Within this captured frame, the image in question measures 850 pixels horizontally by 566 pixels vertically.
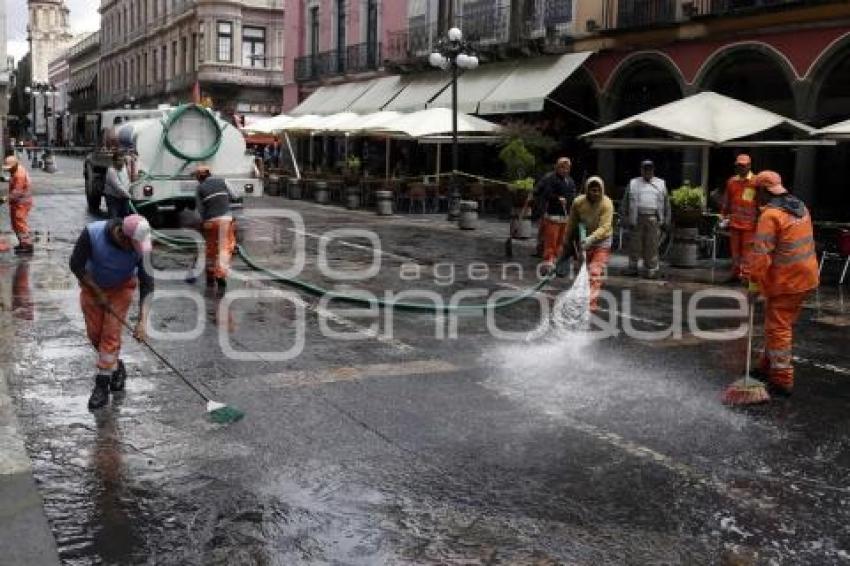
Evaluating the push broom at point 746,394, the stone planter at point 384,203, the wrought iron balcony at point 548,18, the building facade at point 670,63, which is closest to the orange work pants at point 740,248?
the building facade at point 670,63

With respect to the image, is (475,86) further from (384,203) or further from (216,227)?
(216,227)

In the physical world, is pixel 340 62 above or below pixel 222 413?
above

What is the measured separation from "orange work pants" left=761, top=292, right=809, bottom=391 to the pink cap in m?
4.81

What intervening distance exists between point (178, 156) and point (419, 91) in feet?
44.2

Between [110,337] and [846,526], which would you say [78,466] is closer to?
[110,337]

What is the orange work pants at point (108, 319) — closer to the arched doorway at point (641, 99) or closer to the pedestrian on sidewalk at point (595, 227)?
the pedestrian on sidewalk at point (595, 227)

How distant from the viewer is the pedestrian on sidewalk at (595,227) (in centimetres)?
1098

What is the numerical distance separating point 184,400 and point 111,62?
273ft

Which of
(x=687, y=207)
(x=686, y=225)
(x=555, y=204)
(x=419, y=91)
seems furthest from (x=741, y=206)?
(x=419, y=91)

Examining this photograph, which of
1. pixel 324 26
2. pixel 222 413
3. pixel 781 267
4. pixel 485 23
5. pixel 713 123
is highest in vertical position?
pixel 324 26

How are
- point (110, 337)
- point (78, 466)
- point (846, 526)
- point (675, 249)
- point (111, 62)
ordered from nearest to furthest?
point (846, 526) → point (78, 466) → point (110, 337) → point (675, 249) → point (111, 62)

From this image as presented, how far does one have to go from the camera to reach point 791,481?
18.2ft

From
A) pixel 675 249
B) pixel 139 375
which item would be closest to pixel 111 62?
pixel 675 249

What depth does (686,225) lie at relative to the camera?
15.7 meters
